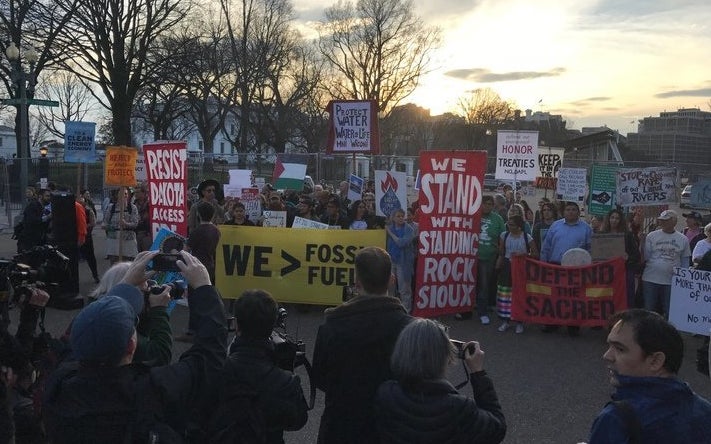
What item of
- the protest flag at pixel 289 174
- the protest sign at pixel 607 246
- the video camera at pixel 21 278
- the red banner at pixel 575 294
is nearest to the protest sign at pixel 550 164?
the protest flag at pixel 289 174

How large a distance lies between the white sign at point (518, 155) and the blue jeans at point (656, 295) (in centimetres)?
609

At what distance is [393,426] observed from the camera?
2.53 m

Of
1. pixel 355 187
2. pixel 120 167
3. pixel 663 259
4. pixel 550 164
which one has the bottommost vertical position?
pixel 663 259

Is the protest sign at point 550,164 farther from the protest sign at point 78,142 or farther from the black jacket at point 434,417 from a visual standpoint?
the black jacket at point 434,417

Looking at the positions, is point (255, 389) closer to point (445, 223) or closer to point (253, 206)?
point (445, 223)

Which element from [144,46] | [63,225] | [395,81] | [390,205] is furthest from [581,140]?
[63,225]

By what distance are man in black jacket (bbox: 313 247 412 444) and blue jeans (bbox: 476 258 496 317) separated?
6674 millimetres

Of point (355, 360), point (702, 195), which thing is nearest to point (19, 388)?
point (355, 360)

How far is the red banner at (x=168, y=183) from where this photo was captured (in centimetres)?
947

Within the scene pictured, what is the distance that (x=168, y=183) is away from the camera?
9.60 m

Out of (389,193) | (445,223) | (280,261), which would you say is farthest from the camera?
(389,193)

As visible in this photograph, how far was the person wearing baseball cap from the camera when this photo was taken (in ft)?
27.7

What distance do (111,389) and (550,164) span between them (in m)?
16.0

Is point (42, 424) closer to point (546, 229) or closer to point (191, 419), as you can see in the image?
point (191, 419)
